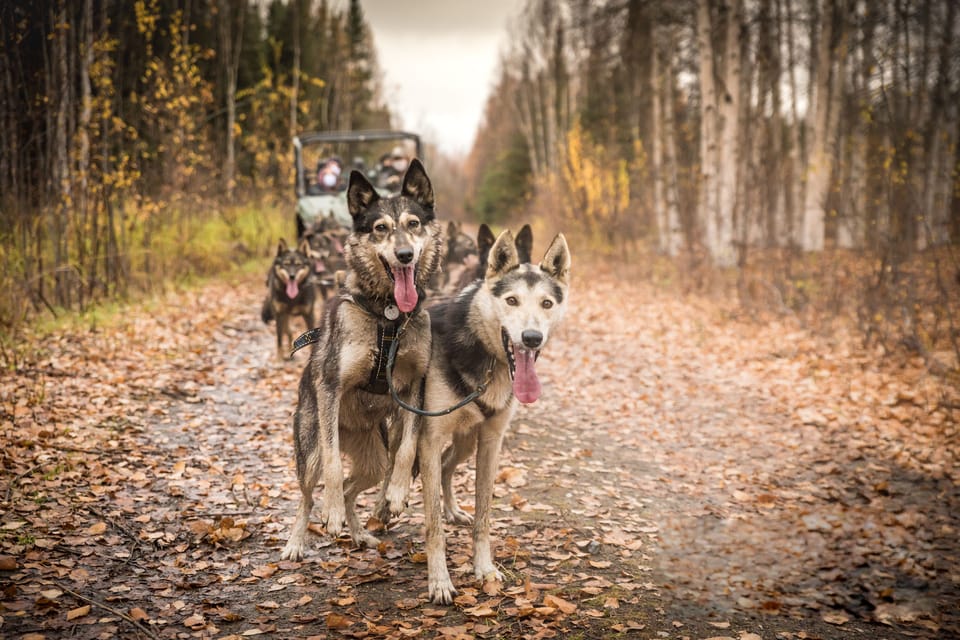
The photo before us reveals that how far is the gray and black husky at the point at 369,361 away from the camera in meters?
3.71

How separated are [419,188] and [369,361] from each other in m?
1.18

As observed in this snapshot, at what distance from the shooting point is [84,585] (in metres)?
3.42

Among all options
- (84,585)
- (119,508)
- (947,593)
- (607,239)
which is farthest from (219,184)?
(947,593)

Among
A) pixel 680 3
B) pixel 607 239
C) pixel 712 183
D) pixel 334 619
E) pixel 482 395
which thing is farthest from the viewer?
pixel 607 239

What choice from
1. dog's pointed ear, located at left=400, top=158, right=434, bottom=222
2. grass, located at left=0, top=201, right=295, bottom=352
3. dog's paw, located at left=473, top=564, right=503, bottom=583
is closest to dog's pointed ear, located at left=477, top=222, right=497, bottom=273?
dog's pointed ear, located at left=400, top=158, right=434, bottom=222

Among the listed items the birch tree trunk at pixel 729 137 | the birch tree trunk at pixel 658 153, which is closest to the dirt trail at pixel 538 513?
the birch tree trunk at pixel 729 137

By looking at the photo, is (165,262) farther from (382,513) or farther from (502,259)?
(502,259)

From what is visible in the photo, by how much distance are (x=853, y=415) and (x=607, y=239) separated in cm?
1110

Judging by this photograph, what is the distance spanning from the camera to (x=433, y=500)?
366 centimetres

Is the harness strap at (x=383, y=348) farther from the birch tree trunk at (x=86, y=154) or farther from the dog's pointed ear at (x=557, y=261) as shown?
the birch tree trunk at (x=86, y=154)

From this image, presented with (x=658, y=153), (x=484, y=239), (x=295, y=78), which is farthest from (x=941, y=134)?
(x=295, y=78)

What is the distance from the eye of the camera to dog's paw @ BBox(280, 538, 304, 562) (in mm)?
4000

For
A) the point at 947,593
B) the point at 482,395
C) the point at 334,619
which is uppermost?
the point at 482,395

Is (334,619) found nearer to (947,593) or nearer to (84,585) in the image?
(84,585)
